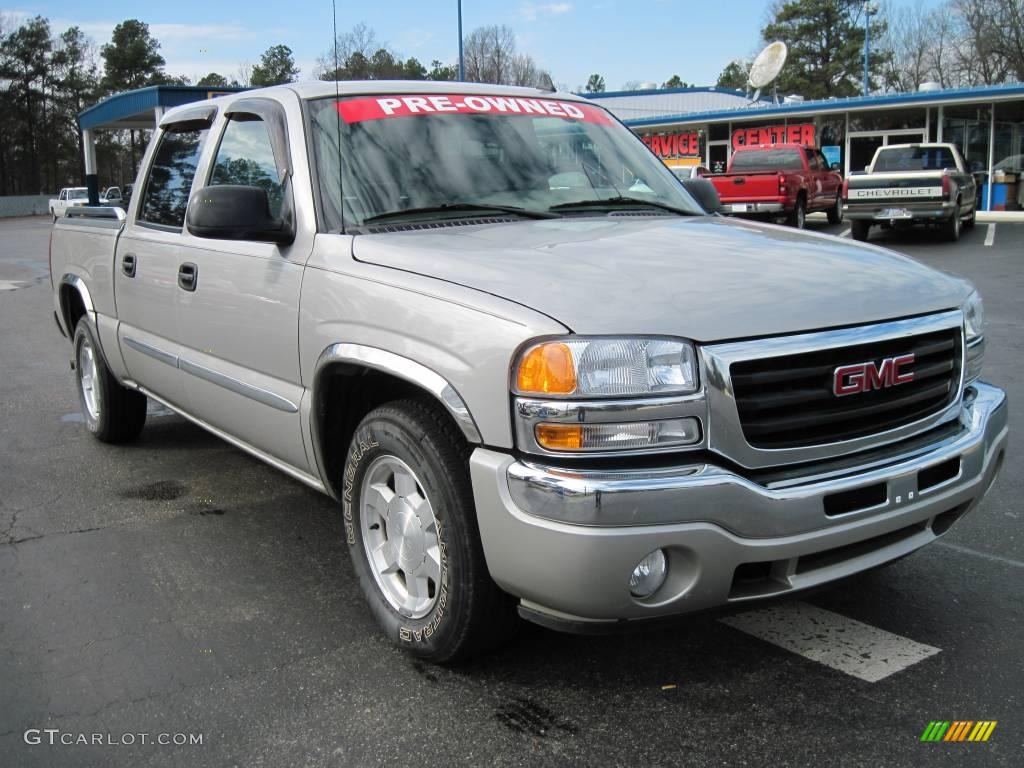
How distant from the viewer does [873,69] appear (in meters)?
64.0

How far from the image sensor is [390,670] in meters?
3.10

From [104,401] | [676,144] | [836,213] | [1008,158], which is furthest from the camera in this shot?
[676,144]

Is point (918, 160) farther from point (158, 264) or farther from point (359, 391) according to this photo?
point (359, 391)

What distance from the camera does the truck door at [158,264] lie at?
175 inches

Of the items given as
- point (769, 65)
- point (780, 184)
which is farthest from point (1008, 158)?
point (780, 184)

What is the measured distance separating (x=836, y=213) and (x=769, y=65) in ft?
29.6

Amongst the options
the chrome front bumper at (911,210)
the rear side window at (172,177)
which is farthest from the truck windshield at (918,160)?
the rear side window at (172,177)

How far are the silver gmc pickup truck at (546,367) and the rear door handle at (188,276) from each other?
0.01 m

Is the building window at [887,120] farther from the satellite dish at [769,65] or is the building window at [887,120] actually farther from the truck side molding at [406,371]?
the truck side molding at [406,371]

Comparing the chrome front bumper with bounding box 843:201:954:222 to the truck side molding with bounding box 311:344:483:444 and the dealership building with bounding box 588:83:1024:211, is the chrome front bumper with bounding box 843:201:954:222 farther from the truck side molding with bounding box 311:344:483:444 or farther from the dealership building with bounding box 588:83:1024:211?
the truck side molding with bounding box 311:344:483:444

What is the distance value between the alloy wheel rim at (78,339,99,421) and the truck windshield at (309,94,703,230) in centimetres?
286

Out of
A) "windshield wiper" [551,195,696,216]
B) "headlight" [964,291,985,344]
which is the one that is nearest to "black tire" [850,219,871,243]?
"windshield wiper" [551,195,696,216]

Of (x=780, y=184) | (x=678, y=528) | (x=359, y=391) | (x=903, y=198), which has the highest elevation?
(x=780, y=184)

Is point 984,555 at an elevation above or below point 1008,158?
below
